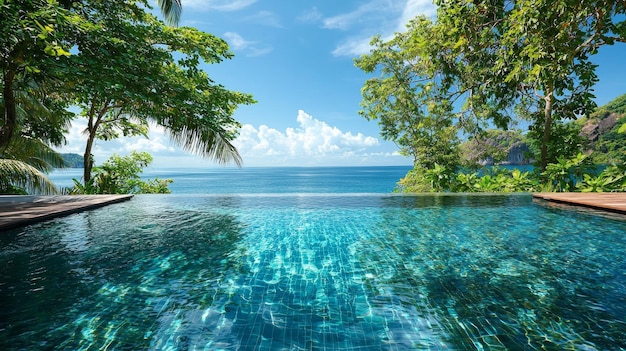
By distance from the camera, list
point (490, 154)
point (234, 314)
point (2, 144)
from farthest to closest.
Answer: point (490, 154) < point (2, 144) < point (234, 314)

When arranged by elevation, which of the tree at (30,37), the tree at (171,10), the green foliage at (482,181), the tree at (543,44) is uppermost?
the tree at (171,10)

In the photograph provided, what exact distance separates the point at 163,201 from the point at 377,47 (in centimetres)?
1264

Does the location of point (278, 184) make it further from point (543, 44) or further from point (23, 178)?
point (543, 44)

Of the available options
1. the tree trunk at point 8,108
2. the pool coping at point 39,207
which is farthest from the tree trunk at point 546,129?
the tree trunk at point 8,108

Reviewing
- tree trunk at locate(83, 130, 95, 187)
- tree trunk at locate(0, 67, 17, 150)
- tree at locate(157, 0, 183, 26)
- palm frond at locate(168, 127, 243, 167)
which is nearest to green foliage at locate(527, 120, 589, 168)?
palm frond at locate(168, 127, 243, 167)

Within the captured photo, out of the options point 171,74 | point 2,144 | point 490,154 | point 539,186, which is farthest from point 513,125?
point 2,144

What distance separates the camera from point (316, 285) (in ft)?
11.5

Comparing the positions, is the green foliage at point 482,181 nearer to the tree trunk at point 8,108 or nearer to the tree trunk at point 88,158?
the tree trunk at point 8,108

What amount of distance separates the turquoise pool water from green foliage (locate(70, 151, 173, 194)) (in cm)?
532

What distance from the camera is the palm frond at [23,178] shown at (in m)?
9.02

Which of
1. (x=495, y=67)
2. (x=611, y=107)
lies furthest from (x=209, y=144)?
(x=611, y=107)

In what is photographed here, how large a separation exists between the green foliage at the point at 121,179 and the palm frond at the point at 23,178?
95 cm

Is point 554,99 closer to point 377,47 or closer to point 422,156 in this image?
point 422,156

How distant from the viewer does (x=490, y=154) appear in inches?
603
